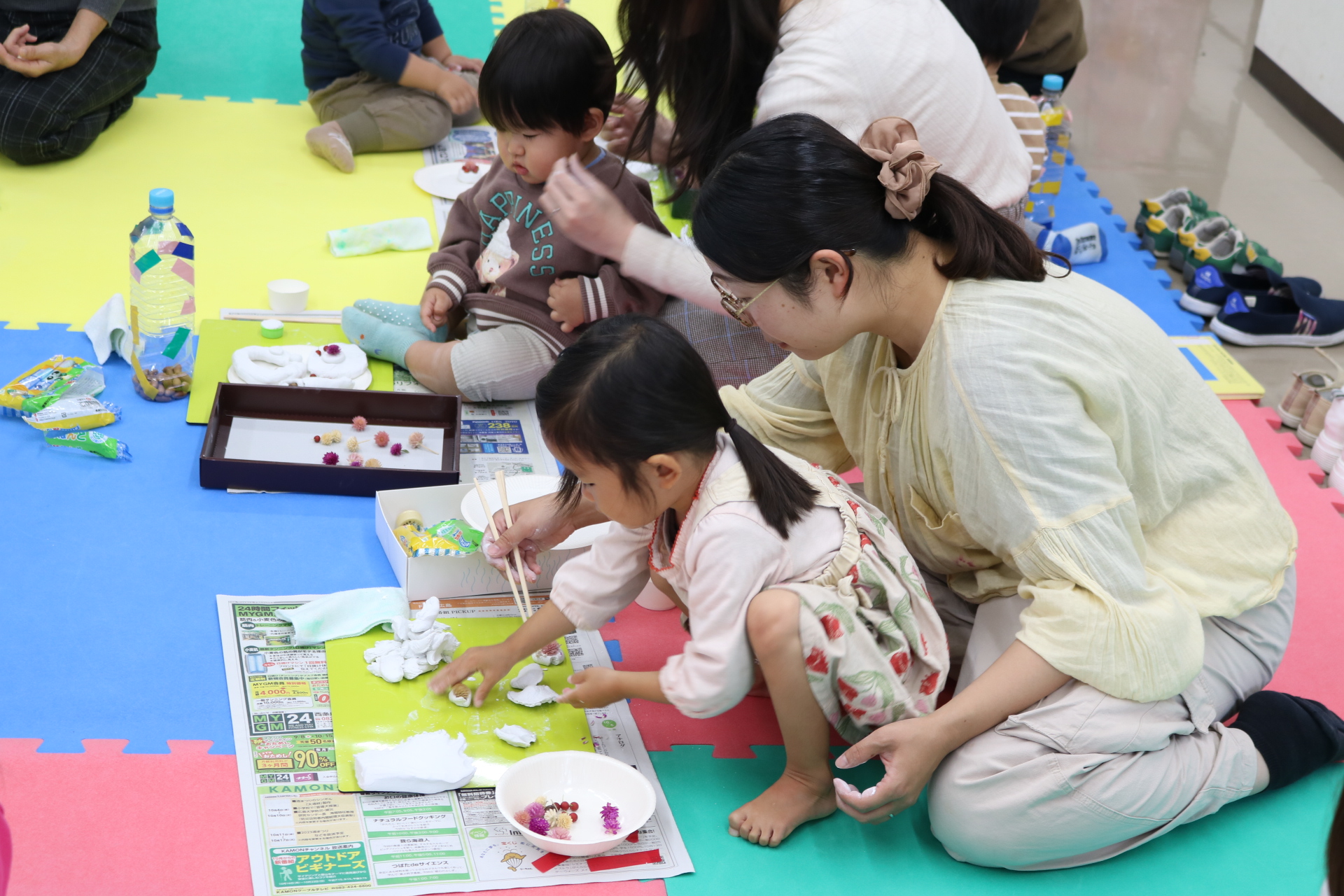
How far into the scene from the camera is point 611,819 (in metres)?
1.35

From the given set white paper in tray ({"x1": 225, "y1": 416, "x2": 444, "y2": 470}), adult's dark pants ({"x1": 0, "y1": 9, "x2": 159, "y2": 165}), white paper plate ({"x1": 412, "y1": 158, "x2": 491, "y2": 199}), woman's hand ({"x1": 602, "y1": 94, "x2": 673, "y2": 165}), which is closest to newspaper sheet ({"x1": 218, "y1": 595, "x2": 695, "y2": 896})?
white paper in tray ({"x1": 225, "y1": 416, "x2": 444, "y2": 470})

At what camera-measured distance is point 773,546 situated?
1.31 metres

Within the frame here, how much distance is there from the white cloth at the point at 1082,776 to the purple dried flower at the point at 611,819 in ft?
1.24

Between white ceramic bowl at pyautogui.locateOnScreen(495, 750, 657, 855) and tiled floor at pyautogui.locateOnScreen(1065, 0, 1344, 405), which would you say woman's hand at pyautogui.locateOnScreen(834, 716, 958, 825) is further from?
tiled floor at pyautogui.locateOnScreen(1065, 0, 1344, 405)

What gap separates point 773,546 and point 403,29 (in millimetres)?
2408

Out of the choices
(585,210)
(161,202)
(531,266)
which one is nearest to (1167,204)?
(531,266)

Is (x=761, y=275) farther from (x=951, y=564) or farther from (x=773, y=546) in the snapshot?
(x=951, y=564)

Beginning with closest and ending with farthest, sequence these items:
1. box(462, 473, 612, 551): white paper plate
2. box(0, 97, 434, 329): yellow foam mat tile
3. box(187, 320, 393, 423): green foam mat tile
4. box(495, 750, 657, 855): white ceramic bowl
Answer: box(495, 750, 657, 855): white ceramic bowl
box(462, 473, 612, 551): white paper plate
box(187, 320, 393, 423): green foam mat tile
box(0, 97, 434, 329): yellow foam mat tile

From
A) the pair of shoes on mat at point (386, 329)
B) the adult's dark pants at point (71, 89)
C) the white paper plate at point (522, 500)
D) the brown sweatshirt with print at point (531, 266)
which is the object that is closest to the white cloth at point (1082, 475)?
the white paper plate at point (522, 500)

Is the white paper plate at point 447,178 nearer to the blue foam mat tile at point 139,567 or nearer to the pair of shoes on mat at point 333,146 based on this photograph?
the pair of shoes on mat at point 333,146

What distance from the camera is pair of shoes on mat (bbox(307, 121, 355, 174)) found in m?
2.90

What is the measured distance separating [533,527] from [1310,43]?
138 inches

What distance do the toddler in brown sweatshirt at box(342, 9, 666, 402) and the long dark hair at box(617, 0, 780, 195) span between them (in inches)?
11.8

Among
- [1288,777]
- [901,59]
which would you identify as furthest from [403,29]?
[1288,777]
